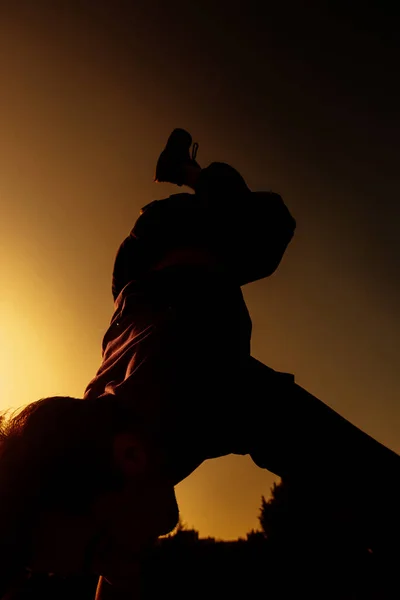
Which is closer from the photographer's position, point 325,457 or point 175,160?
point 325,457

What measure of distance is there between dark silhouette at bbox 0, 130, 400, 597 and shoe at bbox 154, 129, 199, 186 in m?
1.46

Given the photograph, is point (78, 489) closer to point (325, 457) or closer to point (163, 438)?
point (163, 438)

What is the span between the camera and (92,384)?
1544mm

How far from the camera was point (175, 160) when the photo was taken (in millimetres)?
3008

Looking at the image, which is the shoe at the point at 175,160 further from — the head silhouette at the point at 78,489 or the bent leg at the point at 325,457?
the head silhouette at the point at 78,489

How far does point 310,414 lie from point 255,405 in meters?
0.21

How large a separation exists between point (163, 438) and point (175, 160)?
252 cm

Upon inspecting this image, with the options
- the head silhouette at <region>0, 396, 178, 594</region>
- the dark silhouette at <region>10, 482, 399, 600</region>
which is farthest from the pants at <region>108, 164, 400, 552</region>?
the dark silhouette at <region>10, 482, 399, 600</region>

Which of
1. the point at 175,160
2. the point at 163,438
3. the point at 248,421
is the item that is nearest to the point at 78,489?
the point at 163,438

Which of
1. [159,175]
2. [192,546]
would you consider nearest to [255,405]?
[159,175]

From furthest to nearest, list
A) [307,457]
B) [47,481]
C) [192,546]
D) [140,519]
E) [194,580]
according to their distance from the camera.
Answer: [192,546] < [194,580] < [307,457] < [140,519] < [47,481]

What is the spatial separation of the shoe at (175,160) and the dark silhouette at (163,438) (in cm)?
146

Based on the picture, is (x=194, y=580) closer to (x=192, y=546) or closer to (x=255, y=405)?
(x=192, y=546)

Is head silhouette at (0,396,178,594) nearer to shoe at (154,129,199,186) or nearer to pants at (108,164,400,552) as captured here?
pants at (108,164,400,552)
